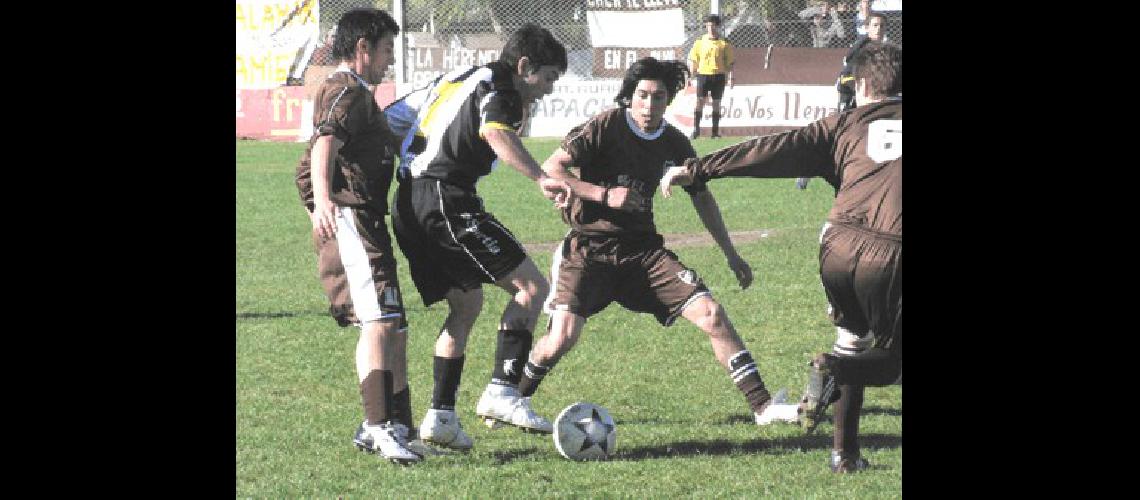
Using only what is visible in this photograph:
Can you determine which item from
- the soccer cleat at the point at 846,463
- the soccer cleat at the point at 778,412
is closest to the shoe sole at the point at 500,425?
the soccer cleat at the point at 778,412

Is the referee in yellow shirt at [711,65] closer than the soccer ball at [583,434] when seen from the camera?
No

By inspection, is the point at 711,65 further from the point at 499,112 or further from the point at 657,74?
the point at 499,112

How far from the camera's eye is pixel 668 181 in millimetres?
6199

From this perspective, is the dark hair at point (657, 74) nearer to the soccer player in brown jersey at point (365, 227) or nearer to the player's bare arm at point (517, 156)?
the player's bare arm at point (517, 156)

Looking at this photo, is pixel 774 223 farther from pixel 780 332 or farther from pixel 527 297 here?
pixel 527 297

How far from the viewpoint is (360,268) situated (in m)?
6.48

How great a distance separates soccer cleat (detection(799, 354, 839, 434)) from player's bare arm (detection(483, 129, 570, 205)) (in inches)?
56.2

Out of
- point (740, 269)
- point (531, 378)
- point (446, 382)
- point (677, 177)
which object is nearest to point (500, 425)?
point (531, 378)

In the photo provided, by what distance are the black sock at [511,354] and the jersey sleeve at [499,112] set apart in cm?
106

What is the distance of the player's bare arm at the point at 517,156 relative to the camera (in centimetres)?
675

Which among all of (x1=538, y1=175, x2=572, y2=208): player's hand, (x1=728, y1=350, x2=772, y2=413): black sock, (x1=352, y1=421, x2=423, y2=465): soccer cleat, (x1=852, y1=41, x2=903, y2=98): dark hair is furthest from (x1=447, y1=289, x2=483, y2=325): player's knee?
(x1=852, y1=41, x2=903, y2=98): dark hair

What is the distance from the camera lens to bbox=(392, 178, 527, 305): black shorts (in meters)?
7.04

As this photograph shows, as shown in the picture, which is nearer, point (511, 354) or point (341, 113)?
point (341, 113)

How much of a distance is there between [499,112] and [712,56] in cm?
1918
